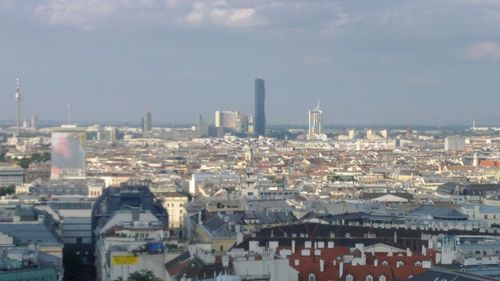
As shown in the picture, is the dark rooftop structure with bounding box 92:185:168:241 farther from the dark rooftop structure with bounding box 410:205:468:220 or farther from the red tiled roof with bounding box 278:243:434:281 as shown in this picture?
the red tiled roof with bounding box 278:243:434:281

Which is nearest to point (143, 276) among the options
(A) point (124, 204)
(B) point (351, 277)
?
(B) point (351, 277)

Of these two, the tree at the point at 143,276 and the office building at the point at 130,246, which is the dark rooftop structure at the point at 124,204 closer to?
the office building at the point at 130,246

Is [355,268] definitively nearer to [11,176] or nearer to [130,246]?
[130,246]

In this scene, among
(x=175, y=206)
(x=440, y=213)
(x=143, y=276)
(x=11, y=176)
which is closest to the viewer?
(x=143, y=276)

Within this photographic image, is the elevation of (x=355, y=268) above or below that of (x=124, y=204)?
above

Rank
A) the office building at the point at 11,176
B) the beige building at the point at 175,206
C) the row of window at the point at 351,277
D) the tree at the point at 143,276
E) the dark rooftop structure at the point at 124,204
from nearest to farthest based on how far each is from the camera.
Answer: the row of window at the point at 351,277, the tree at the point at 143,276, the dark rooftop structure at the point at 124,204, the beige building at the point at 175,206, the office building at the point at 11,176

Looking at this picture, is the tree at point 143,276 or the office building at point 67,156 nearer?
the tree at point 143,276

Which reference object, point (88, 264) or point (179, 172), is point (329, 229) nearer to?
point (88, 264)

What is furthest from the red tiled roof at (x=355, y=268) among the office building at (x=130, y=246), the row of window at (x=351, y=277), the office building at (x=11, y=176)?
the office building at (x=11, y=176)

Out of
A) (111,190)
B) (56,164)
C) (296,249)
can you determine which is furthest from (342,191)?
(296,249)
